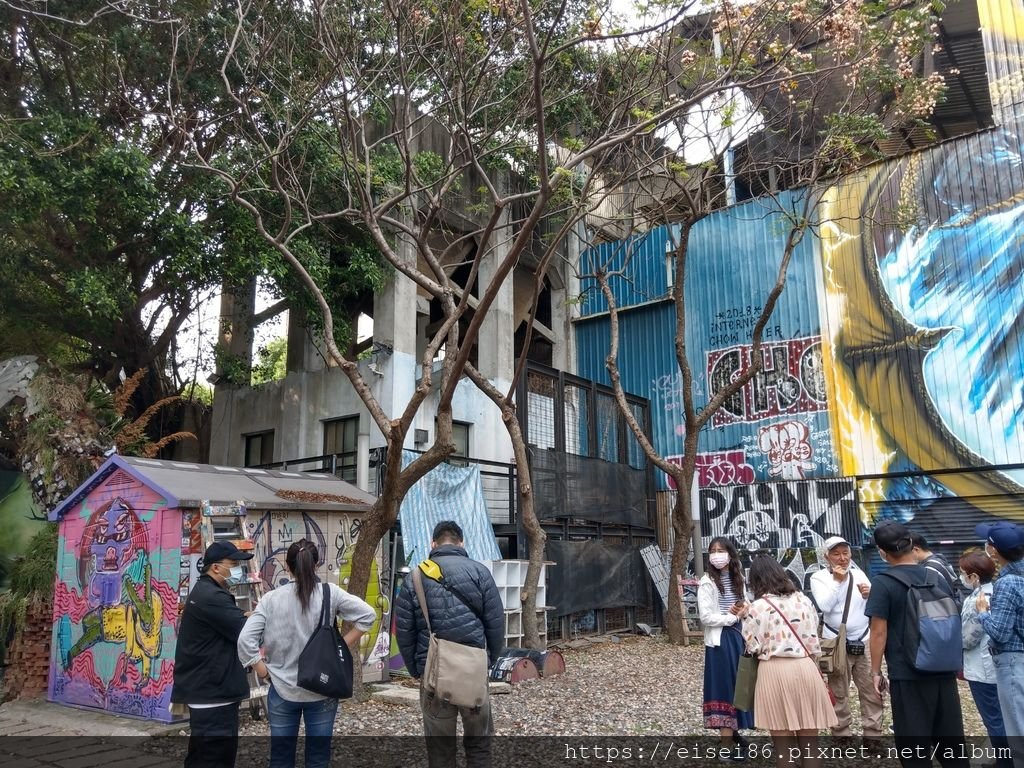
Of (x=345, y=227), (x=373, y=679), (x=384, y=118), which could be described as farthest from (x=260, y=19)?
(x=373, y=679)

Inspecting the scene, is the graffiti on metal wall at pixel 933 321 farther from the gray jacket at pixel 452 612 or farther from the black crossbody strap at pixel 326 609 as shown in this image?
the black crossbody strap at pixel 326 609

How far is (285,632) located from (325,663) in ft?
1.08

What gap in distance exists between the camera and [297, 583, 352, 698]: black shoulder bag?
14.9 ft

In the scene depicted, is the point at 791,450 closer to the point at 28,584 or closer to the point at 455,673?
the point at 455,673

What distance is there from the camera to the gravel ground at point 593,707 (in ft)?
25.3

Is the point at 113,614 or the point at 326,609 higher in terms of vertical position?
the point at 326,609

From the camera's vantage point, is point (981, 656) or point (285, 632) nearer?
point (285, 632)

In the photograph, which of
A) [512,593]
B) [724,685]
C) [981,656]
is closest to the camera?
[981,656]

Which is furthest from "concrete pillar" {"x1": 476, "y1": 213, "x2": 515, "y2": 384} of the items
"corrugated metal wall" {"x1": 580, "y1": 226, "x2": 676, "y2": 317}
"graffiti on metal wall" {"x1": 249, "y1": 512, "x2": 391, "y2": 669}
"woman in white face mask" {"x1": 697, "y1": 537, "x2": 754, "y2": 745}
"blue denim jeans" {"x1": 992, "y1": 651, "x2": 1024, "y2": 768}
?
"blue denim jeans" {"x1": 992, "y1": 651, "x2": 1024, "y2": 768}

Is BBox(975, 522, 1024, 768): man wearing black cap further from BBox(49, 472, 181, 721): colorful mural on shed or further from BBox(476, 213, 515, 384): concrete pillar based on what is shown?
BBox(476, 213, 515, 384): concrete pillar

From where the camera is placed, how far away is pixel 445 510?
12312 millimetres

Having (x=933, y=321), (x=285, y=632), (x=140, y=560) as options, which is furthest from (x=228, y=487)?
(x=933, y=321)

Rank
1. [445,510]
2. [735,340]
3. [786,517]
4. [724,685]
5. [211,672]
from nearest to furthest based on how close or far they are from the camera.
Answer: [211,672] → [724,685] → [445,510] → [786,517] → [735,340]

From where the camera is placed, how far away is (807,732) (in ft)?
16.4
